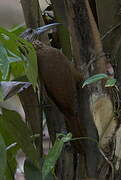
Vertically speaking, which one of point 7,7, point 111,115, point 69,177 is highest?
point 7,7

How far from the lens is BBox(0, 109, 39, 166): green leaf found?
70cm

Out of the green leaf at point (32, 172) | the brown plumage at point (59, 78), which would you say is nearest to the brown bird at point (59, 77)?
the brown plumage at point (59, 78)

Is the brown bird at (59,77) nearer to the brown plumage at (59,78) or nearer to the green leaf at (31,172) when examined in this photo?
the brown plumage at (59,78)

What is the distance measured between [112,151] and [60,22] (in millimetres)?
300

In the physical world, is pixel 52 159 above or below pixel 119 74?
below

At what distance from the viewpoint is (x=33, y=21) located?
0.81 meters

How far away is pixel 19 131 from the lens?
70cm

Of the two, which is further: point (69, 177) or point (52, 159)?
point (69, 177)

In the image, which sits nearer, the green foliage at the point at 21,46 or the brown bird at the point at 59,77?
the green foliage at the point at 21,46

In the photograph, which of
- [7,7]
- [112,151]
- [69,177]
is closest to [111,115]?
[112,151]

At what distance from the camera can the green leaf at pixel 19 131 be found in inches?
27.6

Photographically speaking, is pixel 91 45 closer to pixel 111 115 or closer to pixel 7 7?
pixel 111 115

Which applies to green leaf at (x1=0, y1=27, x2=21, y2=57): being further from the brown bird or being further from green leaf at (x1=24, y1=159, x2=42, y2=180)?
green leaf at (x1=24, y1=159, x2=42, y2=180)

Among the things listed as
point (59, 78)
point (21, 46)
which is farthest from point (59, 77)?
point (21, 46)
